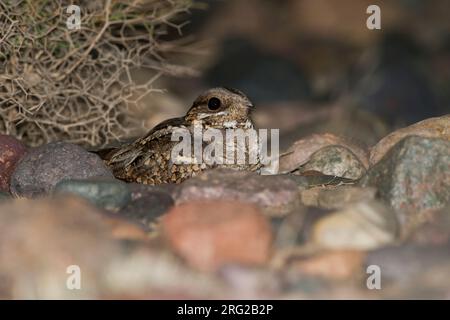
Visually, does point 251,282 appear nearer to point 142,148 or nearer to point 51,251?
point 51,251

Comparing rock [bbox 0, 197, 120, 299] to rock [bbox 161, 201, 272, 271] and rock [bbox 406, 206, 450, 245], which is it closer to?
rock [bbox 161, 201, 272, 271]

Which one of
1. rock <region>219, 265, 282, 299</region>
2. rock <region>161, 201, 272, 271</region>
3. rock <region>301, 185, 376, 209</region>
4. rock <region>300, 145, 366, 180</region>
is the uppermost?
rock <region>300, 145, 366, 180</region>

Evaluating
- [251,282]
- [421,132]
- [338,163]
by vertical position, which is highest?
[421,132]

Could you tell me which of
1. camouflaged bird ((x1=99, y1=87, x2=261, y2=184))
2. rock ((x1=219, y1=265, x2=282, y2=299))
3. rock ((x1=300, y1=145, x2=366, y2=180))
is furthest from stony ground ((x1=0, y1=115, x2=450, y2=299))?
rock ((x1=300, y1=145, x2=366, y2=180))

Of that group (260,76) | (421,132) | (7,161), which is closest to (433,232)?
(421,132)

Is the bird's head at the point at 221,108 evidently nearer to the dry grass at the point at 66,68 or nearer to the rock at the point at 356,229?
the dry grass at the point at 66,68

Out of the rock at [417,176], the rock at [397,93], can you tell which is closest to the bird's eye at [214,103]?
the rock at [417,176]

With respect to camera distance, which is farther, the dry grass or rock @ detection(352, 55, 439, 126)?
rock @ detection(352, 55, 439, 126)
